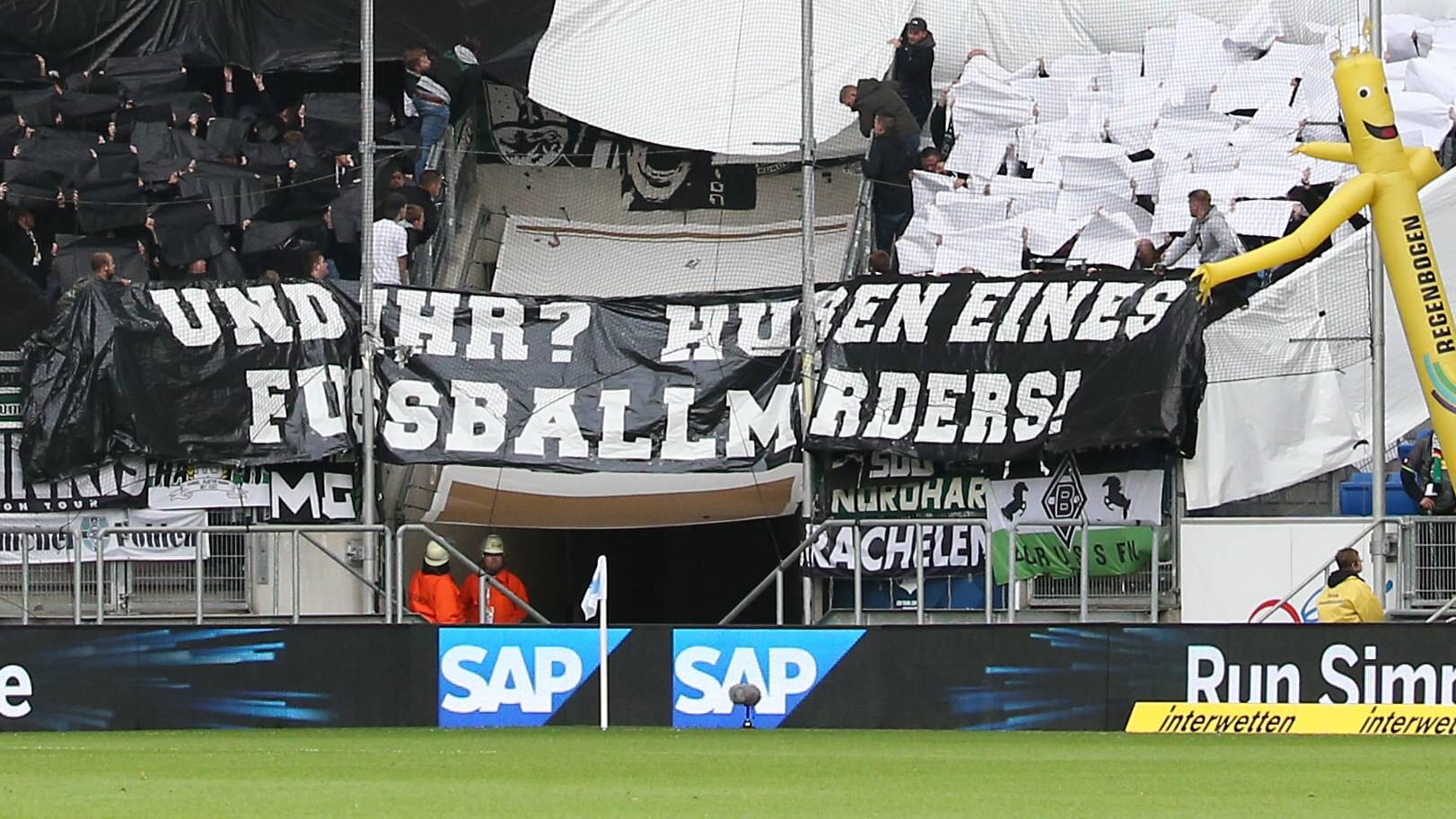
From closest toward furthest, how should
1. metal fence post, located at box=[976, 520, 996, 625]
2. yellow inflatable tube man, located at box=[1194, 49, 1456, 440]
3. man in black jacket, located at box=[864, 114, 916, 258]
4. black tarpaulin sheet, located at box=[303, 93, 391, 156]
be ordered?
yellow inflatable tube man, located at box=[1194, 49, 1456, 440] < metal fence post, located at box=[976, 520, 996, 625] < man in black jacket, located at box=[864, 114, 916, 258] < black tarpaulin sheet, located at box=[303, 93, 391, 156]

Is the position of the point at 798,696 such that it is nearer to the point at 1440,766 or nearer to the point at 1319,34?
the point at 1440,766

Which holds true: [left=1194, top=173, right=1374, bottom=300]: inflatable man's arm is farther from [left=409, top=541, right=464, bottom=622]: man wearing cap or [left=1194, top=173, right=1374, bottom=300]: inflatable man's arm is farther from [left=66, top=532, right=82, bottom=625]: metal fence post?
[left=66, top=532, right=82, bottom=625]: metal fence post

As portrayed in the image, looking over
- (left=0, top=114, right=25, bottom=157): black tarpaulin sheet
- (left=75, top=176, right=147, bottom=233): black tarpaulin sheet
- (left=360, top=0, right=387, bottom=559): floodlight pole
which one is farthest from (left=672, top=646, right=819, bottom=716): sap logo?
(left=0, top=114, right=25, bottom=157): black tarpaulin sheet

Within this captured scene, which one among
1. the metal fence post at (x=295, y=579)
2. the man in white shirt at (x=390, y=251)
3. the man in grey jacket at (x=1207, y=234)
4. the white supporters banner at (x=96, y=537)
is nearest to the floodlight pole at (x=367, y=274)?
the metal fence post at (x=295, y=579)

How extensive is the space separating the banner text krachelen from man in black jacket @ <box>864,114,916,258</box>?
4.73 feet

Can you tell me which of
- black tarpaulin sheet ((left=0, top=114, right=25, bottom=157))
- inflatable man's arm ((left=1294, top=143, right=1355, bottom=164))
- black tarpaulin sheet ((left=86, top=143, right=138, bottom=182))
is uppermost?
black tarpaulin sheet ((left=0, top=114, right=25, bottom=157))

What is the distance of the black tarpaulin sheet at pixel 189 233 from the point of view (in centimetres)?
2364

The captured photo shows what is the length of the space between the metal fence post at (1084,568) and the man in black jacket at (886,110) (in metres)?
4.25

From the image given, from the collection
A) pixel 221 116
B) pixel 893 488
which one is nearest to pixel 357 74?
pixel 221 116

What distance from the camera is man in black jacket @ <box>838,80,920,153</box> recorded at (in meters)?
23.2

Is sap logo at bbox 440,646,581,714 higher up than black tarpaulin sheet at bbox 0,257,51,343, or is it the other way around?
black tarpaulin sheet at bbox 0,257,51,343

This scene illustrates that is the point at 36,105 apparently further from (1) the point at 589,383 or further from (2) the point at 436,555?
(2) the point at 436,555

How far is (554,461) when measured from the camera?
22391 mm

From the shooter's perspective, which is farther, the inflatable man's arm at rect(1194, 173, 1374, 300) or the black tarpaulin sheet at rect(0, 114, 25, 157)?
the black tarpaulin sheet at rect(0, 114, 25, 157)
